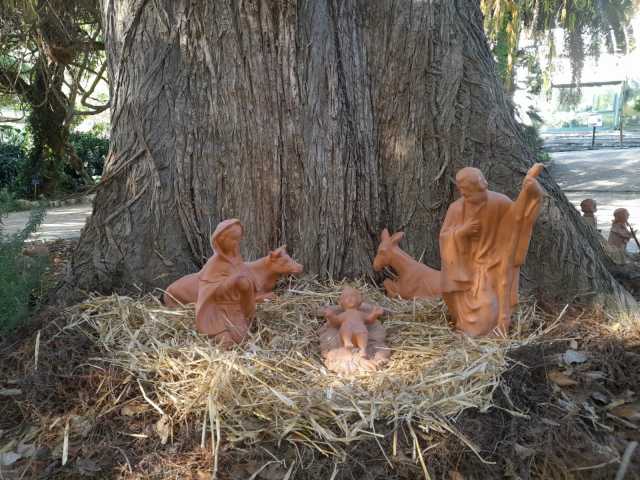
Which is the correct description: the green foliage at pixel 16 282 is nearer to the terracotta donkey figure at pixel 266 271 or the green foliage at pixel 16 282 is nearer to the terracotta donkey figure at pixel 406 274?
the terracotta donkey figure at pixel 266 271

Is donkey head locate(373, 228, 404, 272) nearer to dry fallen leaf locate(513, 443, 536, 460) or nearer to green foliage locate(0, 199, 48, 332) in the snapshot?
dry fallen leaf locate(513, 443, 536, 460)

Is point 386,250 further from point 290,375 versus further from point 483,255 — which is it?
point 290,375

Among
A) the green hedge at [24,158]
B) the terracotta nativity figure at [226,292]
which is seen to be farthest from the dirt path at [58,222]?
the terracotta nativity figure at [226,292]

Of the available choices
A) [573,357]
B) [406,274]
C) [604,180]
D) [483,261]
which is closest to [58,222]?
[406,274]

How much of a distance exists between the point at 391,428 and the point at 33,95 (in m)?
13.9

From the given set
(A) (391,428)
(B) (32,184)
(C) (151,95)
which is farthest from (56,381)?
(B) (32,184)

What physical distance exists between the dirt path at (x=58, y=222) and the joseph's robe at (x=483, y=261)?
6.18 m

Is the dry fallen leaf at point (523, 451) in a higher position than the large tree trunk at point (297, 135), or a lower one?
lower

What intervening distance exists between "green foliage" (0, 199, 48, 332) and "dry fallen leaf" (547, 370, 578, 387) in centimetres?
283

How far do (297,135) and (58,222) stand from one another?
8177 millimetres

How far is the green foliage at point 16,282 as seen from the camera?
126 inches

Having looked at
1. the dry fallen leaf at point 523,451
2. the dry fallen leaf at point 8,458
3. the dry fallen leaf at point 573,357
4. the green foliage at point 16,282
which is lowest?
the dry fallen leaf at point 523,451

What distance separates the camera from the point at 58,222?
34.6ft

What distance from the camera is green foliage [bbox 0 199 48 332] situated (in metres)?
3.19
